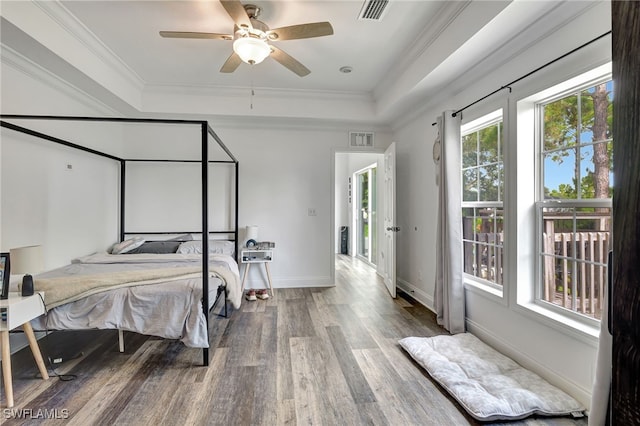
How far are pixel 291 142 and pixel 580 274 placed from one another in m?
3.70

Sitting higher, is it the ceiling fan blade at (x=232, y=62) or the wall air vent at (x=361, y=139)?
Result: the ceiling fan blade at (x=232, y=62)

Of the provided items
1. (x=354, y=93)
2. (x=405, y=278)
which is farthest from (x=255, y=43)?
(x=405, y=278)

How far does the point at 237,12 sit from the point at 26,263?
2224mm

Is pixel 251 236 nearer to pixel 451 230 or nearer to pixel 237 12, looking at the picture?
pixel 451 230

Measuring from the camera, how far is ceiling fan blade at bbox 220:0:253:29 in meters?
1.89

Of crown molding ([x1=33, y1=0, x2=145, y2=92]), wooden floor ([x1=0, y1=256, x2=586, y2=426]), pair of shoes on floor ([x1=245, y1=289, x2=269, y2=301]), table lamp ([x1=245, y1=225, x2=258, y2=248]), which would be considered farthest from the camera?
table lamp ([x1=245, y1=225, x2=258, y2=248])

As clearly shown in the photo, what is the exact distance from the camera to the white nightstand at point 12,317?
1.80 meters

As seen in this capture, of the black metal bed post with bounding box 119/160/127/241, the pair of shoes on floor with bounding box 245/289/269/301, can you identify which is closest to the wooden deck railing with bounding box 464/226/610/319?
the pair of shoes on floor with bounding box 245/289/269/301

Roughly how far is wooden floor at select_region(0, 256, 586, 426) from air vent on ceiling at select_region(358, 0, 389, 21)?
272 centimetres

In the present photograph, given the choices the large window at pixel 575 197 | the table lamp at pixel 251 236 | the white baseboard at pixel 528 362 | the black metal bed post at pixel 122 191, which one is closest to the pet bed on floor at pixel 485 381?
the white baseboard at pixel 528 362

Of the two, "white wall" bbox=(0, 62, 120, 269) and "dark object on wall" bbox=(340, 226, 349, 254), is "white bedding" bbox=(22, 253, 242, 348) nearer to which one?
"white wall" bbox=(0, 62, 120, 269)

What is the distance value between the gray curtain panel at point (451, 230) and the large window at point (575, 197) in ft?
2.35

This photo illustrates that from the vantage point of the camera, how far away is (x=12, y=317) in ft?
5.95

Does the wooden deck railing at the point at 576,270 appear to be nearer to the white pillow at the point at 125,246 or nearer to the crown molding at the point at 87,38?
the crown molding at the point at 87,38
